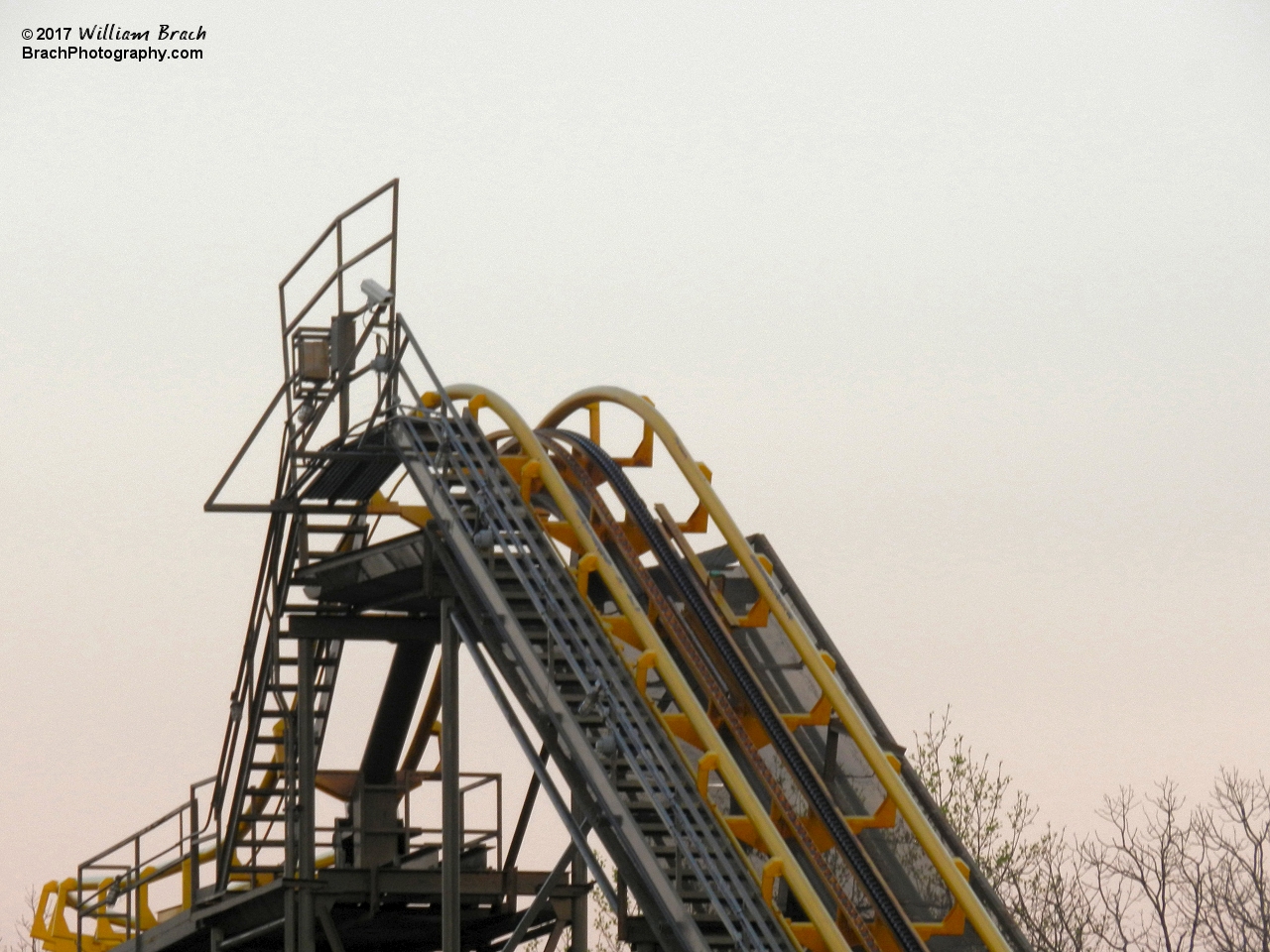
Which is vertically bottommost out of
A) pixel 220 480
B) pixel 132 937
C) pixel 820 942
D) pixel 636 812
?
pixel 820 942

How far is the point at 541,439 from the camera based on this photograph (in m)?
23.0

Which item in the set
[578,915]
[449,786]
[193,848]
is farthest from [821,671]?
[193,848]

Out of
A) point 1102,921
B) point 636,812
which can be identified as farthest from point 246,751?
point 1102,921

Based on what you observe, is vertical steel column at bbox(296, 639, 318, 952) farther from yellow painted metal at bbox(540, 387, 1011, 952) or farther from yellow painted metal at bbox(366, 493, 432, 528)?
yellow painted metal at bbox(540, 387, 1011, 952)

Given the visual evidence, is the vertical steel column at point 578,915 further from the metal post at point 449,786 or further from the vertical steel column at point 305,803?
the metal post at point 449,786

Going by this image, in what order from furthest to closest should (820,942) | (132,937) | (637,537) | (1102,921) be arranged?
(1102,921) → (132,937) → (637,537) → (820,942)

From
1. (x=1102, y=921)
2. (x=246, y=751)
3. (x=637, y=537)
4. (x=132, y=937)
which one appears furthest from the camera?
(x=1102, y=921)

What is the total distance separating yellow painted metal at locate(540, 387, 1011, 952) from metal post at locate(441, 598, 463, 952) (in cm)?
241

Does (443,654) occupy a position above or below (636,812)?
above

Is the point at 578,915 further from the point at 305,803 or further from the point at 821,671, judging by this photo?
the point at 821,671

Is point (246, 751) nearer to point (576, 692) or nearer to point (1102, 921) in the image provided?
point (576, 692)

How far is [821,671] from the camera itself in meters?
20.5

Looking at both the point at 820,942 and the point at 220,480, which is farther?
the point at 220,480

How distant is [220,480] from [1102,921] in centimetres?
1912
